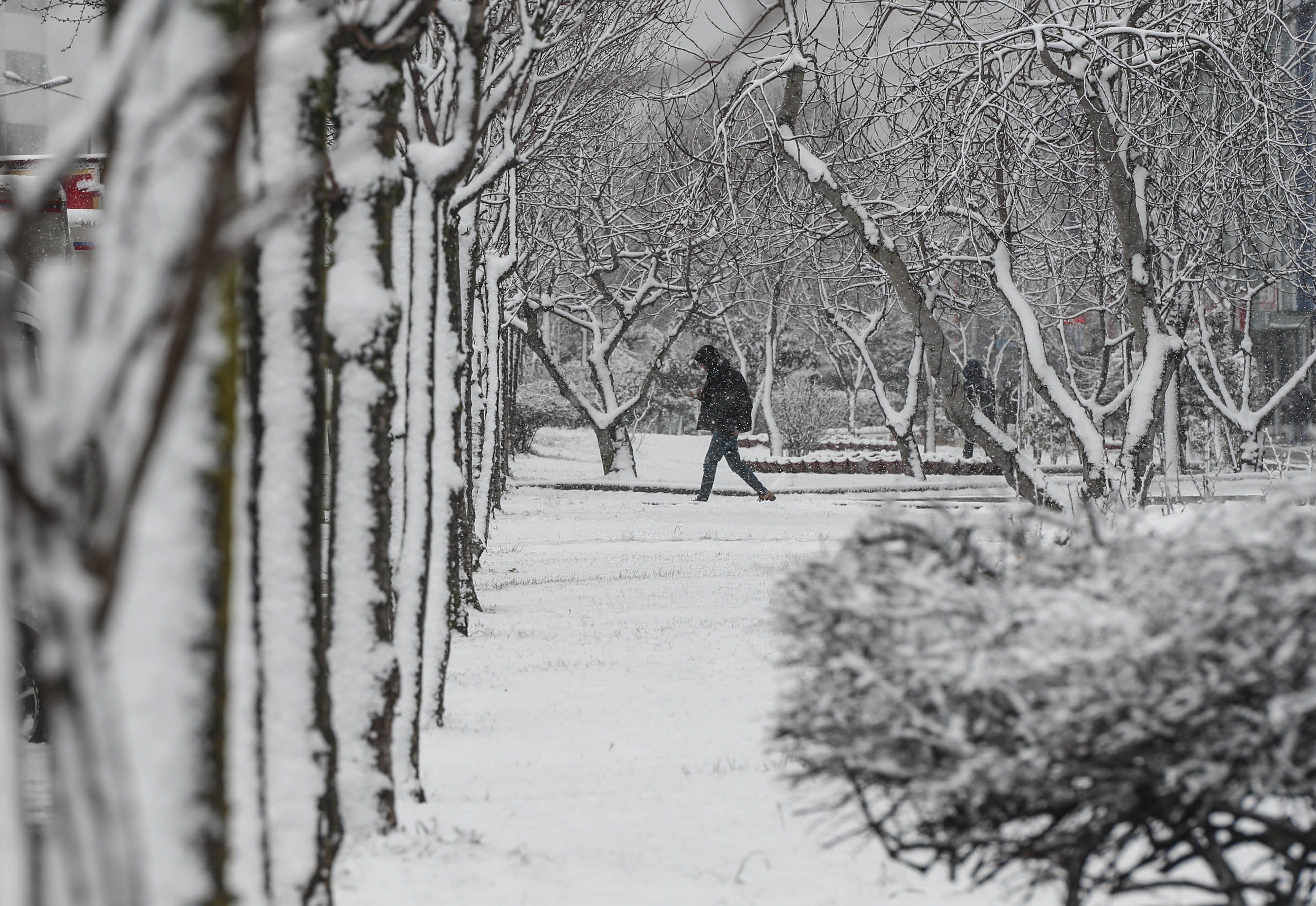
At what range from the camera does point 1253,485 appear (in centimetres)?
1936

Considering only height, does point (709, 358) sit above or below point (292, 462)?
above


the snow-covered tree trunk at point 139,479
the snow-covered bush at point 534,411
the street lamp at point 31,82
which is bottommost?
the snow-covered tree trunk at point 139,479

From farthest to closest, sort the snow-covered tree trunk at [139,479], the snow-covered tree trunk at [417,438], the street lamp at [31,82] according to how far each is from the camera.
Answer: the street lamp at [31,82]
the snow-covered tree trunk at [417,438]
the snow-covered tree trunk at [139,479]

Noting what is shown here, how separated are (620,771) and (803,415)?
2832cm

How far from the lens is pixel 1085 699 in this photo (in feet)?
6.90

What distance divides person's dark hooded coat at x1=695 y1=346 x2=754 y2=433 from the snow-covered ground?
20.1 ft

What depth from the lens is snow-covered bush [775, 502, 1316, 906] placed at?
2078mm

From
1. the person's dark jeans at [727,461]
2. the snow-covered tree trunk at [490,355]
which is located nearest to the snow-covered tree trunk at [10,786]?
the snow-covered tree trunk at [490,355]

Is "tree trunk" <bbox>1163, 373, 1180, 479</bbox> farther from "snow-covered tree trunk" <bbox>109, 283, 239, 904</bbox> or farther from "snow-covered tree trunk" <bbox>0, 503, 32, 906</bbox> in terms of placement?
"snow-covered tree trunk" <bbox>0, 503, 32, 906</bbox>

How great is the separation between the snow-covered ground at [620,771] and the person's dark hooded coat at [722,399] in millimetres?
6119

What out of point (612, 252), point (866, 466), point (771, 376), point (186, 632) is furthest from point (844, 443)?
point (186, 632)

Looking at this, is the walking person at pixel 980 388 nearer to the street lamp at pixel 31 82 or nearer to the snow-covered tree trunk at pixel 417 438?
the street lamp at pixel 31 82

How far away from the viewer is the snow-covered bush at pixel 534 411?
33.2 m

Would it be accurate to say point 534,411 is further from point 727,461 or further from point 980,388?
point 727,461
